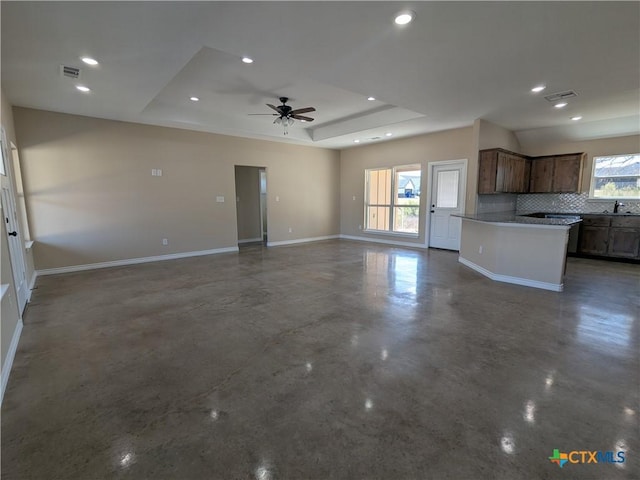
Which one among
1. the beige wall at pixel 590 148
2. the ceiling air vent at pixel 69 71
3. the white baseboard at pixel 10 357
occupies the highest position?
the ceiling air vent at pixel 69 71

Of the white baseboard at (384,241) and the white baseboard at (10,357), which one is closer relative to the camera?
the white baseboard at (10,357)

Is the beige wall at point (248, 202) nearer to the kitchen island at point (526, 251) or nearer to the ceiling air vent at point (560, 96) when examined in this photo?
the kitchen island at point (526, 251)

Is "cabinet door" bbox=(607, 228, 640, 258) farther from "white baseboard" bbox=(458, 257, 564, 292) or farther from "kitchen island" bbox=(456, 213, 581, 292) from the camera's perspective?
"white baseboard" bbox=(458, 257, 564, 292)

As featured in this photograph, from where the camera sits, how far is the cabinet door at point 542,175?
6555mm

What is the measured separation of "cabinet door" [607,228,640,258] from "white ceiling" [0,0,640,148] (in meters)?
2.18

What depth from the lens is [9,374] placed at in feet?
7.34

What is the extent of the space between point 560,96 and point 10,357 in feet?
23.0

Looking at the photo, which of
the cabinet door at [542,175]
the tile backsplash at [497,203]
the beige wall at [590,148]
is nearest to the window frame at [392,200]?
the tile backsplash at [497,203]

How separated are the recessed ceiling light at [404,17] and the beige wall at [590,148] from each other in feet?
20.1

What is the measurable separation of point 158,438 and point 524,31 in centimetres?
412

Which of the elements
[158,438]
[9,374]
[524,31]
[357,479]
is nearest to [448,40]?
[524,31]

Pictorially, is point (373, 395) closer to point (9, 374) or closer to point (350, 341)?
point (350, 341)

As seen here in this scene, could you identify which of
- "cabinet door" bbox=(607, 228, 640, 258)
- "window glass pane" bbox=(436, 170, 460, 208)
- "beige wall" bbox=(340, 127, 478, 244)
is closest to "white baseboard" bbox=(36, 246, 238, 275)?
"beige wall" bbox=(340, 127, 478, 244)

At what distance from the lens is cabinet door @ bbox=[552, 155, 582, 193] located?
6219mm
